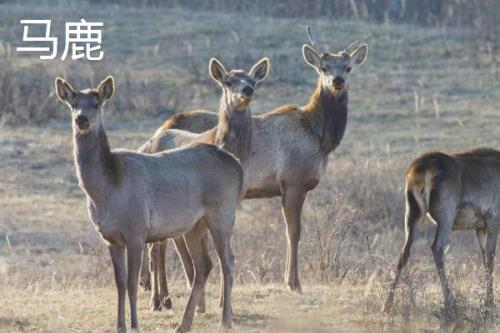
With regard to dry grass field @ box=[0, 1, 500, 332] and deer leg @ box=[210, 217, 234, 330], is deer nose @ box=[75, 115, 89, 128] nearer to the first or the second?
deer leg @ box=[210, 217, 234, 330]

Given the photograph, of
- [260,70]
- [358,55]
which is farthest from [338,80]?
[260,70]

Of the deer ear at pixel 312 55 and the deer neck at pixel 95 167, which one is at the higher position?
the deer ear at pixel 312 55

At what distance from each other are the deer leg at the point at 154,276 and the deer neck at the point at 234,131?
1160 millimetres

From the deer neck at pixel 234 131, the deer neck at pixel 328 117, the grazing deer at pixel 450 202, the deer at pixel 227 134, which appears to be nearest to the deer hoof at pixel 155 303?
the deer at pixel 227 134

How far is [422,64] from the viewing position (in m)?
32.3

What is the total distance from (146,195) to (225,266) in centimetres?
103

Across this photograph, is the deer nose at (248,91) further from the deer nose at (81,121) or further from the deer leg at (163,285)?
the deer nose at (81,121)

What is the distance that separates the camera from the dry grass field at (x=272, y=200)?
12.8 metres

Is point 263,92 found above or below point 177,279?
above

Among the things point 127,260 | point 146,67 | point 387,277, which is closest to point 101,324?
point 127,260

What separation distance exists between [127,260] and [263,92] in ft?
60.0

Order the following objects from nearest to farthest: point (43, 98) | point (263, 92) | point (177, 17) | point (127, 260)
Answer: point (127, 260), point (43, 98), point (263, 92), point (177, 17)

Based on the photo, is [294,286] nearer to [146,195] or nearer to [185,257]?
[185,257]

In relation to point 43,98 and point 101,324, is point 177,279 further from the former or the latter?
point 43,98
